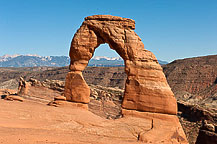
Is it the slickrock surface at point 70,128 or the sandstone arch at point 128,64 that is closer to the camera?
the slickrock surface at point 70,128

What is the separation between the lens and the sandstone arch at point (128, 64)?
16.4 m

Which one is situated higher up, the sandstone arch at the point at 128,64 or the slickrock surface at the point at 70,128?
the sandstone arch at the point at 128,64

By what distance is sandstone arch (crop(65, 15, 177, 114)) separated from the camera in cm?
1636

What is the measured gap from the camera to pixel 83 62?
63.3ft

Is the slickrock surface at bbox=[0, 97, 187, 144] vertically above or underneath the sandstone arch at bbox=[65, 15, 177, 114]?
underneath

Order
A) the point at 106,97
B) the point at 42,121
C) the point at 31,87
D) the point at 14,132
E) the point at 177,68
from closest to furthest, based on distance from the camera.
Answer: the point at 14,132 → the point at 42,121 → the point at 31,87 → the point at 106,97 → the point at 177,68

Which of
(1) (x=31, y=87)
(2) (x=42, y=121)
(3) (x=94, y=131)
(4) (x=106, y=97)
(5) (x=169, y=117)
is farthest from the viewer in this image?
(4) (x=106, y=97)

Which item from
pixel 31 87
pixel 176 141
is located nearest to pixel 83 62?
pixel 176 141

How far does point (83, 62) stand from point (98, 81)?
74.2 metres

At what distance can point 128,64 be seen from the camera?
17.4 m

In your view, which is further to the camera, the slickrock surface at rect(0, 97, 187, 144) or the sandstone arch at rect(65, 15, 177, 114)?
the sandstone arch at rect(65, 15, 177, 114)

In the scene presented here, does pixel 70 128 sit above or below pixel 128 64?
below

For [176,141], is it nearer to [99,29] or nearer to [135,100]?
[135,100]

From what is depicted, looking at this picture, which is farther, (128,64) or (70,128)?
(128,64)
